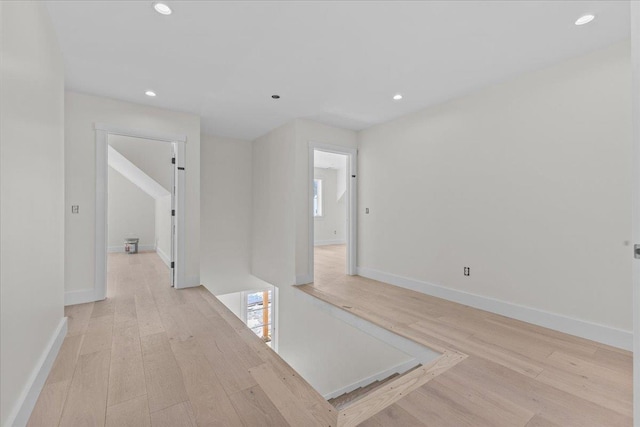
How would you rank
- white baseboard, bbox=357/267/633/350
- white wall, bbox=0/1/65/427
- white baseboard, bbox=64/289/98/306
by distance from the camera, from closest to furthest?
white wall, bbox=0/1/65/427, white baseboard, bbox=357/267/633/350, white baseboard, bbox=64/289/98/306

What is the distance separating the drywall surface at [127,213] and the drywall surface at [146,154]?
2.65m

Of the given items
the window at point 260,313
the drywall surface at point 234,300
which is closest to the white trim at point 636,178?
the drywall surface at point 234,300

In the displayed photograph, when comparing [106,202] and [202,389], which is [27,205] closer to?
[202,389]

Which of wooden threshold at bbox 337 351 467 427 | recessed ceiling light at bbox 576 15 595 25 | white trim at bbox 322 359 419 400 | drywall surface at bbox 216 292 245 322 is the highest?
recessed ceiling light at bbox 576 15 595 25

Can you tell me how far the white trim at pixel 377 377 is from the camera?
2.59 meters

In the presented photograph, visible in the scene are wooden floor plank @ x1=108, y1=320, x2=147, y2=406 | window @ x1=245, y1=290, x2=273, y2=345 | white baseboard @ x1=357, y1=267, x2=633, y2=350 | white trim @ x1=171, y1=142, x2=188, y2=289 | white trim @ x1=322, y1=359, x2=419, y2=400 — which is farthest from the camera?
window @ x1=245, y1=290, x2=273, y2=345

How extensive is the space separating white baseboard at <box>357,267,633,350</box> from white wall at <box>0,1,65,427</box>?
3624 mm

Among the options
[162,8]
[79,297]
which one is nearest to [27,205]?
[162,8]

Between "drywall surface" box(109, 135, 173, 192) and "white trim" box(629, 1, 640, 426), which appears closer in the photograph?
"white trim" box(629, 1, 640, 426)

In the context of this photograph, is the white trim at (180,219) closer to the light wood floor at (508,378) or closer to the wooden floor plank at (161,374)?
the wooden floor plank at (161,374)

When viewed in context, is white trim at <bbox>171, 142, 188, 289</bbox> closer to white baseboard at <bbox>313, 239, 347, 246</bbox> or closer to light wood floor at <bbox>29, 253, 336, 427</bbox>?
light wood floor at <bbox>29, 253, 336, 427</bbox>

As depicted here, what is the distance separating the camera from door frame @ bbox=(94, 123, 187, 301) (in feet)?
10.9

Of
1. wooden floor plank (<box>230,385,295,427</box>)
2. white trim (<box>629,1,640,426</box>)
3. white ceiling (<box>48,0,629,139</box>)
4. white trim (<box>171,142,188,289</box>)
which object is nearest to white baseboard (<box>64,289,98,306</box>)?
white trim (<box>171,142,188,289</box>)

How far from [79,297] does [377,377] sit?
11.4ft
